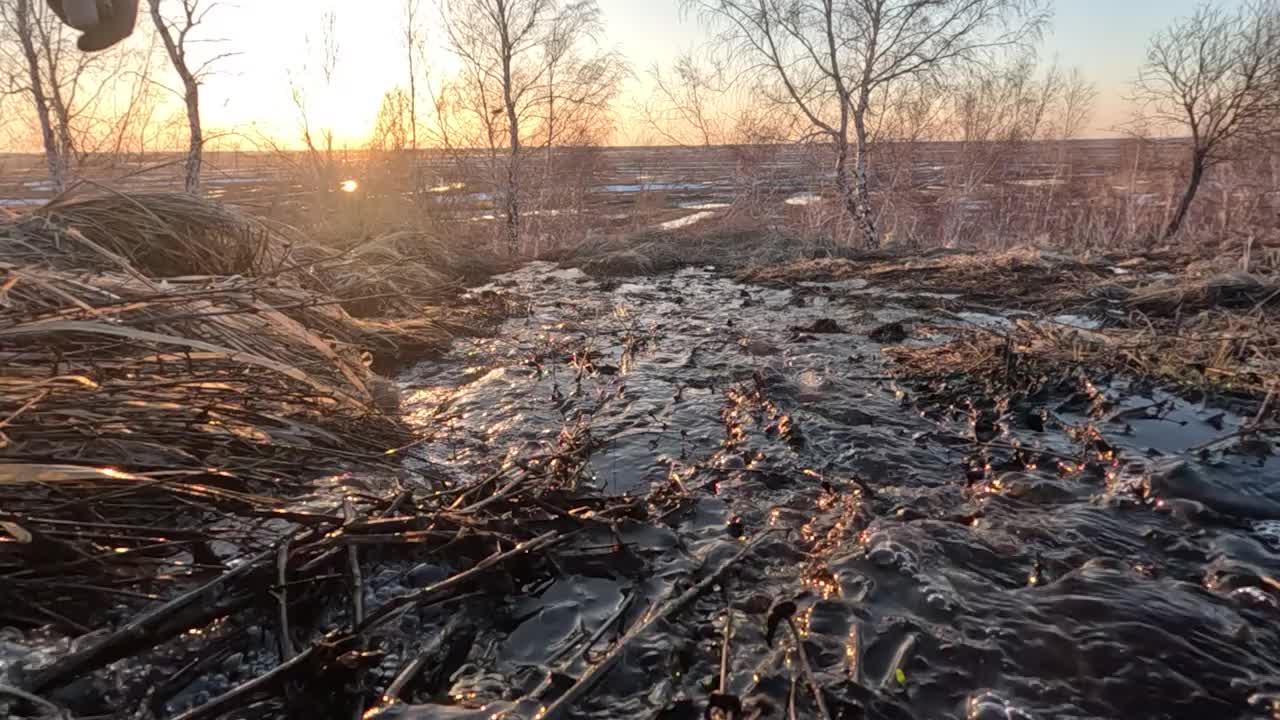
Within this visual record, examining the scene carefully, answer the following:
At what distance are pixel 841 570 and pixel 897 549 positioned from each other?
0.75 feet

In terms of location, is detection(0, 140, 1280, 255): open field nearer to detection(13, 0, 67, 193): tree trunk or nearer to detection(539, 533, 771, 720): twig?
detection(13, 0, 67, 193): tree trunk

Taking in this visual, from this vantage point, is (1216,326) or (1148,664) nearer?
(1148,664)

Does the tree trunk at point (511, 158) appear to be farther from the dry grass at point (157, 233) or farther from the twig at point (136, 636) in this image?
the twig at point (136, 636)

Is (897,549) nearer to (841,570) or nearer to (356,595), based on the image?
(841,570)

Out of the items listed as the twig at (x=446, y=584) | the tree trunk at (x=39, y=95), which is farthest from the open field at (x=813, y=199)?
the twig at (x=446, y=584)

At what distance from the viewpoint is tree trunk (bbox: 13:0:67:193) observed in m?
12.1

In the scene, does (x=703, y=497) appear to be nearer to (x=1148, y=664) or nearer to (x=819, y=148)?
(x=1148, y=664)

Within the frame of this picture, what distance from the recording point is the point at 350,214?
452 inches

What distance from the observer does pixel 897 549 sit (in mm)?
1891

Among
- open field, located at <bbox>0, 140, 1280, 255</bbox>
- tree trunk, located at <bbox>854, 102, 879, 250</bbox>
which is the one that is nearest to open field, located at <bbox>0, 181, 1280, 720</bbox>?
open field, located at <bbox>0, 140, 1280, 255</bbox>

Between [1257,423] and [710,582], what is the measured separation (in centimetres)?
289

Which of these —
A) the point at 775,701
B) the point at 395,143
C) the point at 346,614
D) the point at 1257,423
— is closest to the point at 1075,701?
the point at 775,701

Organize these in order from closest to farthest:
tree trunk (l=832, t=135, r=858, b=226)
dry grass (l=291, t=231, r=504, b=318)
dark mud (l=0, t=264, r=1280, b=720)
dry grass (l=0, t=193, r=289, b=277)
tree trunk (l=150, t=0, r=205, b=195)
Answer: dark mud (l=0, t=264, r=1280, b=720) → dry grass (l=0, t=193, r=289, b=277) → dry grass (l=291, t=231, r=504, b=318) → tree trunk (l=150, t=0, r=205, b=195) → tree trunk (l=832, t=135, r=858, b=226)

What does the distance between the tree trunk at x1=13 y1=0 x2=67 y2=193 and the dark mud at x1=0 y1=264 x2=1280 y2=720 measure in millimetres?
14750
